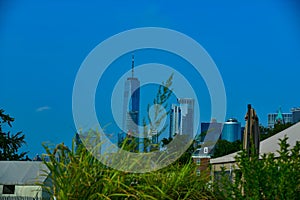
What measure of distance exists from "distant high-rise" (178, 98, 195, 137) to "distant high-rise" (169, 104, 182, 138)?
0.04 meters

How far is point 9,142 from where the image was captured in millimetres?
25594

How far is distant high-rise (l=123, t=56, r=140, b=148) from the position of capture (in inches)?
163

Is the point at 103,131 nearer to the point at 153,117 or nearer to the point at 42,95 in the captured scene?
the point at 153,117

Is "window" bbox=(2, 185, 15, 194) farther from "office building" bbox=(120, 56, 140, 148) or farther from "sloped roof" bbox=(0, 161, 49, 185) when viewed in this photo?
"office building" bbox=(120, 56, 140, 148)

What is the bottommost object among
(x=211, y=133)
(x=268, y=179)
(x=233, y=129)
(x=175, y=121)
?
(x=268, y=179)

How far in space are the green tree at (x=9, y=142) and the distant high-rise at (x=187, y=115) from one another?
21.3 metres

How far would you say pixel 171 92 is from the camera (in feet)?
13.9

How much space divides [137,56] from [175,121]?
692 mm

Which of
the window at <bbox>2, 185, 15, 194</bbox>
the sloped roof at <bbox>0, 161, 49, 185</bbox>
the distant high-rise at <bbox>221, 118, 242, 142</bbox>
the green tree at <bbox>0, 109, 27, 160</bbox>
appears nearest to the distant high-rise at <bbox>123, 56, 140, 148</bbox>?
the distant high-rise at <bbox>221, 118, 242, 142</bbox>

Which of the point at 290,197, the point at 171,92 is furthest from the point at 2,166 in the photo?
the point at 290,197

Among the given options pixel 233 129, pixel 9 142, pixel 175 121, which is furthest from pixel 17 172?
pixel 175 121

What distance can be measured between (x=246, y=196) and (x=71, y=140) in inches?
46.2

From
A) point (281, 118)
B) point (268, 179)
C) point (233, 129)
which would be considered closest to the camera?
point (268, 179)

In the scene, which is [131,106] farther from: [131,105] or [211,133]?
[211,133]
